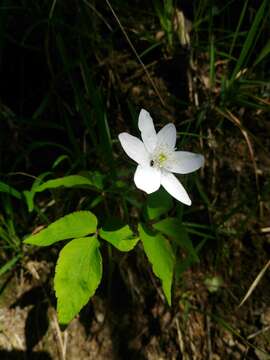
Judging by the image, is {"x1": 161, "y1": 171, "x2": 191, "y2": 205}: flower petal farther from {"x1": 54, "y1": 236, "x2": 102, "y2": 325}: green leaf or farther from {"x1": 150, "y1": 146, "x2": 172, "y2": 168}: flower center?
{"x1": 54, "y1": 236, "x2": 102, "y2": 325}: green leaf

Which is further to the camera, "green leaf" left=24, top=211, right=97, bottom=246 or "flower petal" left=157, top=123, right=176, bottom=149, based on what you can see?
"flower petal" left=157, top=123, right=176, bottom=149

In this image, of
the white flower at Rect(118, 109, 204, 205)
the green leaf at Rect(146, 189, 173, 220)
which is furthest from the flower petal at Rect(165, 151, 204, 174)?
the green leaf at Rect(146, 189, 173, 220)

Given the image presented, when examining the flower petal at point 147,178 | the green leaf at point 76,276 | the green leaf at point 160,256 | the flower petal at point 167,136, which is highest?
the flower petal at point 167,136

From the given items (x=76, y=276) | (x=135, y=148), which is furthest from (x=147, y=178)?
(x=76, y=276)

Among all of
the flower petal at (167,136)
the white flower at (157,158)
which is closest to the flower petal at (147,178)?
the white flower at (157,158)

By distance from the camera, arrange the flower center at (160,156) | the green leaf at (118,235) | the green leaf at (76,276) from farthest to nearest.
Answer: the flower center at (160,156) → the green leaf at (118,235) → the green leaf at (76,276)

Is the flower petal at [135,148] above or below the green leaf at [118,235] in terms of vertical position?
above

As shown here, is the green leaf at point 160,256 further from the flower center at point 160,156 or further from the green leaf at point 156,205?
Answer: the flower center at point 160,156
